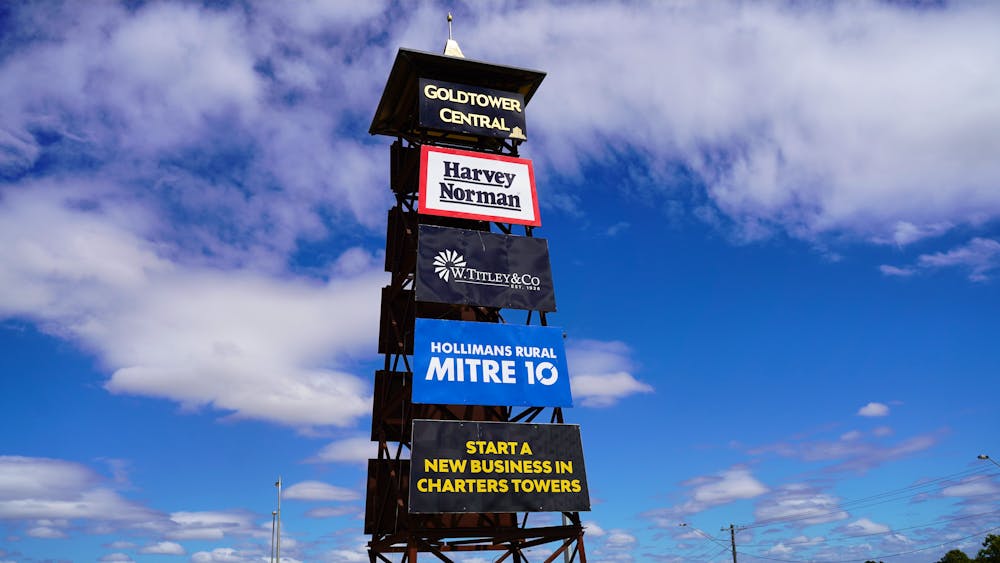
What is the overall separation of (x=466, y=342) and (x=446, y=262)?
3.01m

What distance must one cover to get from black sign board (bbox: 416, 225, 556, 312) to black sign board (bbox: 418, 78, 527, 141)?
5260 millimetres

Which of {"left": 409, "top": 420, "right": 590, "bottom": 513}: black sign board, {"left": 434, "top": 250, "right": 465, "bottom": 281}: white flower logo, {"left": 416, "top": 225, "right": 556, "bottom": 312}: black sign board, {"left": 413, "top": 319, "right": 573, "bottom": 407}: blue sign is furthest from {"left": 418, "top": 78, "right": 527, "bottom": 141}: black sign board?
{"left": 409, "top": 420, "right": 590, "bottom": 513}: black sign board

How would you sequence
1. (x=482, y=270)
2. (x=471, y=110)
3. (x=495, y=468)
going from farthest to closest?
(x=471, y=110) → (x=482, y=270) → (x=495, y=468)

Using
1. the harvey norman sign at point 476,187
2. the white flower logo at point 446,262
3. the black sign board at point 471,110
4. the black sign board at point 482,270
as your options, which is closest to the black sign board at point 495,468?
the black sign board at point 482,270

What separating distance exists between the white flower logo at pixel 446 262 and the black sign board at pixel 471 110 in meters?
6.01

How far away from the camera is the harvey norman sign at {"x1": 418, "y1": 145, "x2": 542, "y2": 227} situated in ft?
83.1

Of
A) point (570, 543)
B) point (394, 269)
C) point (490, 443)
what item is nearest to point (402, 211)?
point (394, 269)

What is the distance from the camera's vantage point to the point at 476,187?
26.0m

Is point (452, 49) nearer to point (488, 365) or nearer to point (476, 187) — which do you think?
point (476, 187)

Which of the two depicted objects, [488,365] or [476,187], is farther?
[476,187]

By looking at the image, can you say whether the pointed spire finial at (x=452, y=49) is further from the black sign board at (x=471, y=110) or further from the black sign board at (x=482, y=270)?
the black sign board at (x=482, y=270)

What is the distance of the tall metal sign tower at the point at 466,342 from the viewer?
69.2 ft

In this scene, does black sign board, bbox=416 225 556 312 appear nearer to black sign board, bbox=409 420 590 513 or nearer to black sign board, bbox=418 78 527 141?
black sign board, bbox=409 420 590 513

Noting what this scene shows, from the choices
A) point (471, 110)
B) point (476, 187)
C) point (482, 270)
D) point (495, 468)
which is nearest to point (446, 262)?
point (482, 270)
